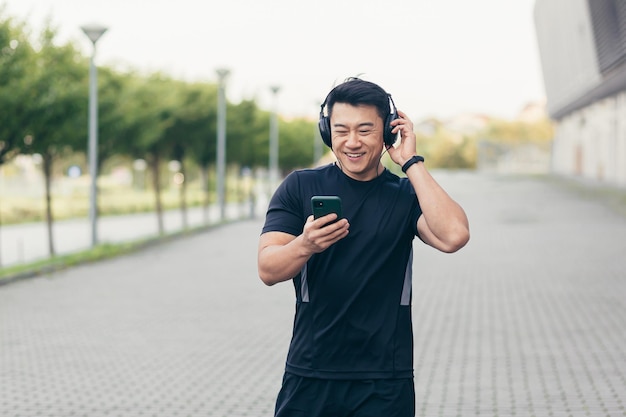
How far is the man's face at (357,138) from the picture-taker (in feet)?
10.8

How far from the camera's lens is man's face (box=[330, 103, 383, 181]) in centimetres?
329

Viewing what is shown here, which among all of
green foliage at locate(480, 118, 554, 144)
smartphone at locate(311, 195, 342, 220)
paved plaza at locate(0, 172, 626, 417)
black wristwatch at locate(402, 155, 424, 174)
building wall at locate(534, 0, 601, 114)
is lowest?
paved plaza at locate(0, 172, 626, 417)

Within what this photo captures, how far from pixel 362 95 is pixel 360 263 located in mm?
498

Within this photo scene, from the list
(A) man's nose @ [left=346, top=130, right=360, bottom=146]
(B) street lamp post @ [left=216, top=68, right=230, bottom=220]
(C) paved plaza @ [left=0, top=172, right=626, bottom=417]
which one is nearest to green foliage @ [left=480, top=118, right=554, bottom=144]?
(B) street lamp post @ [left=216, top=68, right=230, bottom=220]

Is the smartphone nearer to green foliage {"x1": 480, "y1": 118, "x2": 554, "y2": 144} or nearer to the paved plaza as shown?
the paved plaza

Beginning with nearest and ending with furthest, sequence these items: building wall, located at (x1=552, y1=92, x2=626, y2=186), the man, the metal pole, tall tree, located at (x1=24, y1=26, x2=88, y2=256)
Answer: the man, tall tree, located at (x1=24, y1=26, x2=88, y2=256), the metal pole, building wall, located at (x1=552, y1=92, x2=626, y2=186)

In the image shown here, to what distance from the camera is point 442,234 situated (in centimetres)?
323

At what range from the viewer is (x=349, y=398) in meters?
3.31

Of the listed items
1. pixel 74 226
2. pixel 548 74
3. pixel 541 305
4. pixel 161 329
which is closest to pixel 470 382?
pixel 161 329

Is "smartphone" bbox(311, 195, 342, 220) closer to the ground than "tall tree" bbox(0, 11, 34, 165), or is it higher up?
closer to the ground

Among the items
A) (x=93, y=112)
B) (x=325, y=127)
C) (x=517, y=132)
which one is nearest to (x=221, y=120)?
(x=93, y=112)

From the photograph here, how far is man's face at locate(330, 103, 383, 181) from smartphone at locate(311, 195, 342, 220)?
0.28m

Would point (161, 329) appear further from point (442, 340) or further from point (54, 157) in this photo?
point (54, 157)

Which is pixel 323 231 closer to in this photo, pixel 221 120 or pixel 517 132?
pixel 221 120
